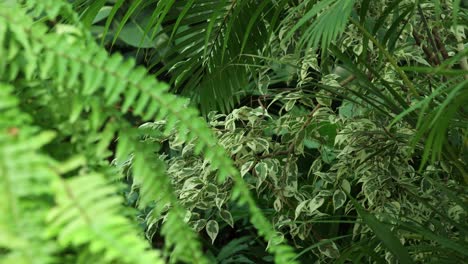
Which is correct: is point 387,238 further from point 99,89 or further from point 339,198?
point 99,89

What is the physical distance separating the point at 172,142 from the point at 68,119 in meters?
1.04

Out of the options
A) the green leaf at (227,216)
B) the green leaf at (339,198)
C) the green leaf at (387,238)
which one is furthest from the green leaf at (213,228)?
the green leaf at (387,238)

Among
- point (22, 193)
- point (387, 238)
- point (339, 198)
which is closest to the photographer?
point (22, 193)

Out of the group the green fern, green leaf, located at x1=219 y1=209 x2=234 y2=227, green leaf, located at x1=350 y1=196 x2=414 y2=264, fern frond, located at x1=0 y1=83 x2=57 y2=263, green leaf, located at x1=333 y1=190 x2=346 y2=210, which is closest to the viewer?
fern frond, located at x1=0 y1=83 x2=57 y2=263

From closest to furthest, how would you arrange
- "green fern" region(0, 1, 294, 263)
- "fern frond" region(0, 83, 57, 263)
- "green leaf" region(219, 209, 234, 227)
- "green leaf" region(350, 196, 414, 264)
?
"fern frond" region(0, 83, 57, 263) → "green fern" region(0, 1, 294, 263) → "green leaf" region(350, 196, 414, 264) → "green leaf" region(219, 209, 234, 227)

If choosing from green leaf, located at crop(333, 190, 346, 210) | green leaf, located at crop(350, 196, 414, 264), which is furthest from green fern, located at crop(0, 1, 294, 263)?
green leaf, located at crop(333, 190, 346, 210)

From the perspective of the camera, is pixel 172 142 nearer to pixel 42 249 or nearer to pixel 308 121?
pixel 308 121

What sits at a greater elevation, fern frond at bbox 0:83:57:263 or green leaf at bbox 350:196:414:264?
fern frond at bbox 0:83:57:263

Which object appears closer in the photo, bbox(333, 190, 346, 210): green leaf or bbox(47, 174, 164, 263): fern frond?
bbox(47, 174, 164, 263): fern frond

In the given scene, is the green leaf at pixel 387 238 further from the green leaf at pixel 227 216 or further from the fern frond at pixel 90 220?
the fern frond at pixel 90 220

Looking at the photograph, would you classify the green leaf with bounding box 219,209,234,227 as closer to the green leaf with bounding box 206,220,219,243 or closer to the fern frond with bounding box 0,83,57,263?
the green leaf with bounding box 206,220,219,243

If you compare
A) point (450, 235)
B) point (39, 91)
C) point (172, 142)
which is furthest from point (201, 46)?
point (39, 91)

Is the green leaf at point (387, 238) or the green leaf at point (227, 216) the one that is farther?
the green leaf at point (227, 216)

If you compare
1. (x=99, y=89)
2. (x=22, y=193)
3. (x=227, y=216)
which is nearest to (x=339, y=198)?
(x=227, y=216)
